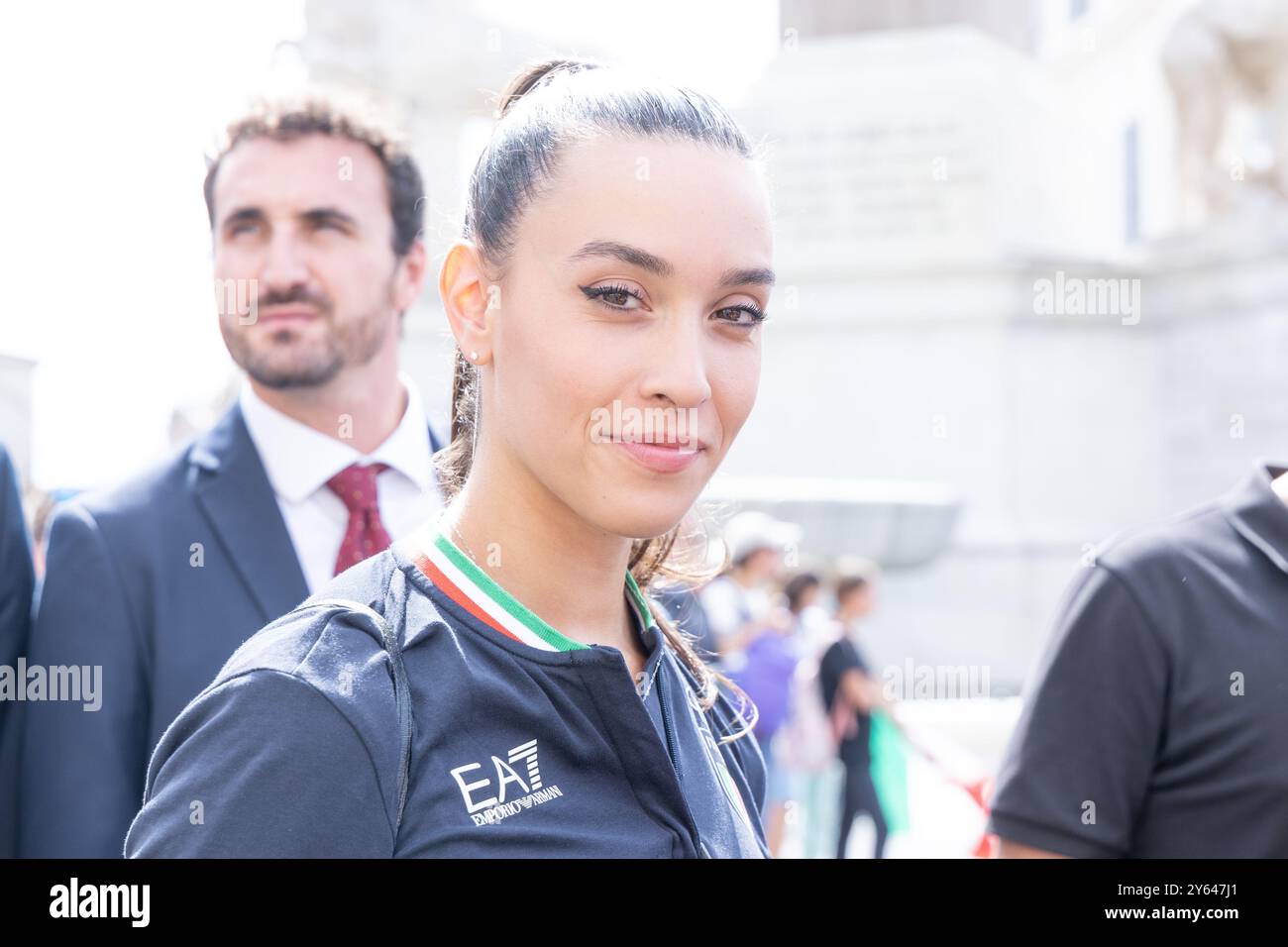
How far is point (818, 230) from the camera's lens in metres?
13.5

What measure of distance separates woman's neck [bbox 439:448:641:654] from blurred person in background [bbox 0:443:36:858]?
1.15 meters

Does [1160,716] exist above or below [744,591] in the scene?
below

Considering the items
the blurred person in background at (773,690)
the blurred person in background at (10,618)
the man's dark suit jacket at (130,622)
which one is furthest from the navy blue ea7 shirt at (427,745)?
the blurred person in background at (773,690)

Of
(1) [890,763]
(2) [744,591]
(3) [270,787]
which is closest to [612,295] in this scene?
(3) [270,787]

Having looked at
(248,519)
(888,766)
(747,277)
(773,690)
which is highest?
(747,277)

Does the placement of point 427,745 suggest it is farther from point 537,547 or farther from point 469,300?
point 469,300

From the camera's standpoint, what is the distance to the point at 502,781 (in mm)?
1445

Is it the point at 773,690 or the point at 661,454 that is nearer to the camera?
the point at 661,454

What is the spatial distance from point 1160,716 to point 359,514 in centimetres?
138

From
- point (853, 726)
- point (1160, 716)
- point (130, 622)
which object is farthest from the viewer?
point (853, 726)

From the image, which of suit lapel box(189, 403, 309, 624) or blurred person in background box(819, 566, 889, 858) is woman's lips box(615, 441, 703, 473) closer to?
suit lapel box(189, 403, 309, 624)

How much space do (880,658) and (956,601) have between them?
3.34 feet

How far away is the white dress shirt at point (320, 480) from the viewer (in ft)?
8.85
